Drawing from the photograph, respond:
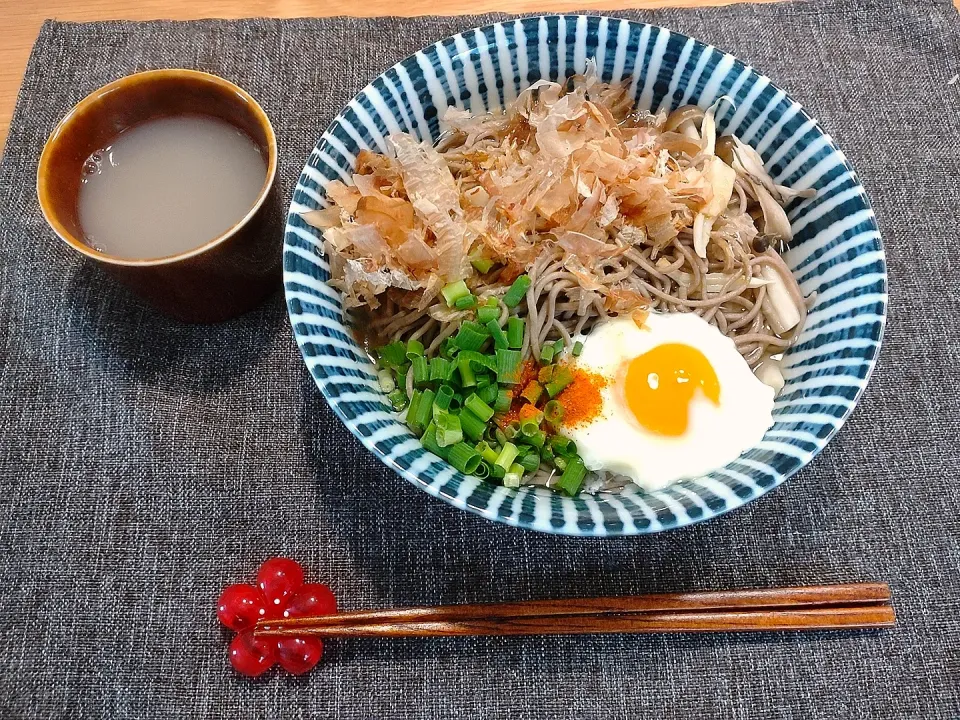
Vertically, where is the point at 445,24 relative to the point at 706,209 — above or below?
above

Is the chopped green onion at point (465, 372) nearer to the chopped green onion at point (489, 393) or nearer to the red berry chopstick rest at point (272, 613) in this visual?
the chopped green onion at point (489, 393)

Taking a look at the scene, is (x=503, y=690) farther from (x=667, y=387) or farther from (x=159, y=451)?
(x=159, y=451)

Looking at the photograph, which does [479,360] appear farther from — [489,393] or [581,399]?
[581,399]

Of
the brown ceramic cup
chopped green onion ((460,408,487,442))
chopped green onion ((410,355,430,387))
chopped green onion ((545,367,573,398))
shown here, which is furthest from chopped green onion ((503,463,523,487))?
the brown ceramic cup

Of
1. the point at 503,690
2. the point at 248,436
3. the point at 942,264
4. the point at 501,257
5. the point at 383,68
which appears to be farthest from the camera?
the point at 383,68

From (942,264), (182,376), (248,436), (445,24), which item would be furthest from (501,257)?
(942,264)

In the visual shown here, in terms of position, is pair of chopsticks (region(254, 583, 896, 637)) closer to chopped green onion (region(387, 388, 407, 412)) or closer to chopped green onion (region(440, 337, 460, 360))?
chopped green onion (region(387, 388, 407, 412))

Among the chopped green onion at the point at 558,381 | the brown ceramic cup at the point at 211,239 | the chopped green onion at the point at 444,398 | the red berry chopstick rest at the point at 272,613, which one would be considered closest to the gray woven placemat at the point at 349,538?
the red berry chopstick rest at the point at 272,613
